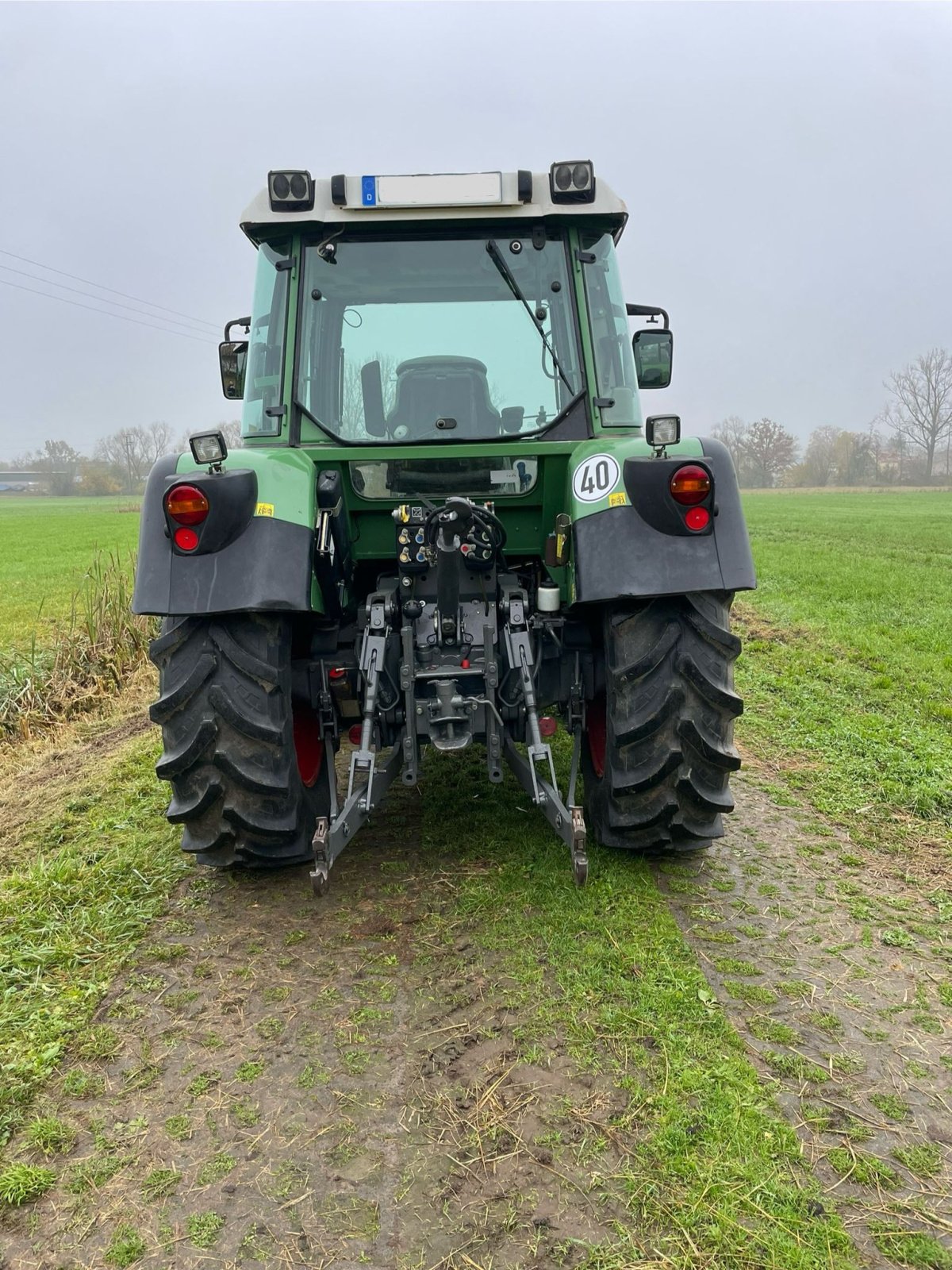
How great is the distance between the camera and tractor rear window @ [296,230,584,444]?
388 centimetres

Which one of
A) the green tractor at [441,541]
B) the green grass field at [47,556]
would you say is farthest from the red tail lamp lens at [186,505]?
the green grass field at [47,556]

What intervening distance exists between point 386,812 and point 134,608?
1.76 m

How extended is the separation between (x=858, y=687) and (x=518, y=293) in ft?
14.0

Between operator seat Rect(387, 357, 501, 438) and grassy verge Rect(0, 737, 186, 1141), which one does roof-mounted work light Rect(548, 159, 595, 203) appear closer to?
operator seat Rect(387, 357, 501, 438)

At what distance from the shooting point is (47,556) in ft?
71.5

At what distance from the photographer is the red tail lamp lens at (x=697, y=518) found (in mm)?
3234

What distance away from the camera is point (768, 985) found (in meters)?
2.86

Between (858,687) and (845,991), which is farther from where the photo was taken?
(858,687)

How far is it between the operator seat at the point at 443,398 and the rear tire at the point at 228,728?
3.48ft

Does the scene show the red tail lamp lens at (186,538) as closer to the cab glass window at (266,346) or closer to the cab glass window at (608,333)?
the cab glass window at (266,346)

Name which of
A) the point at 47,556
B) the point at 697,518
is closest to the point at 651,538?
the point at 697,518

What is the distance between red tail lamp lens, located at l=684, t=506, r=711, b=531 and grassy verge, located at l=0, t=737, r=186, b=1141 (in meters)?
2.38

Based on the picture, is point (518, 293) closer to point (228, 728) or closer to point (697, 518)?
point (697, 518)

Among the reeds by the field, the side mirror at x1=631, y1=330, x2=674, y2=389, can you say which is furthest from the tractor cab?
the reeds by the field
